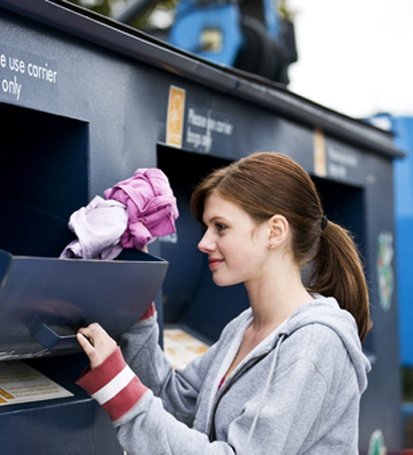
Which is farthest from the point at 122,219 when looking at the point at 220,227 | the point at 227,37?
the point at 227,37

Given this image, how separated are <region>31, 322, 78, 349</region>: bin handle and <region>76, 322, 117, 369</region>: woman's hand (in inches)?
1.1

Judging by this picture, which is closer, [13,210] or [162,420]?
[162,420]

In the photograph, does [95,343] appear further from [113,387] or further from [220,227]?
[220,227]

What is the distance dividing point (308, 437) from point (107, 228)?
1.99ft

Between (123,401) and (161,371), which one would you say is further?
(161,371)

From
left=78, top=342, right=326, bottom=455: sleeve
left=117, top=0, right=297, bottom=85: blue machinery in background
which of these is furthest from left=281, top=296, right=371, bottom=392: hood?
left=117, top=0, right=297, bottom=85: blue machinery in background

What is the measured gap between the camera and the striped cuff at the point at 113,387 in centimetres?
173

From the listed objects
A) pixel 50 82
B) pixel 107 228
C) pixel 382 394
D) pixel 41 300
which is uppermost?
pixel 50 82

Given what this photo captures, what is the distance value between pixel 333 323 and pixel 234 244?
27cm

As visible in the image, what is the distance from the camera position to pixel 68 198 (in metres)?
2.20

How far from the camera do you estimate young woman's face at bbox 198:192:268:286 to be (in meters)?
1.94

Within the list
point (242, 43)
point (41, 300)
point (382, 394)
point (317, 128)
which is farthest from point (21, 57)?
point (242, 43)

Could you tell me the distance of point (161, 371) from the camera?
2.20 metres

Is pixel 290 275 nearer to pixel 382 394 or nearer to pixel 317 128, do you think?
pixel 317 128
